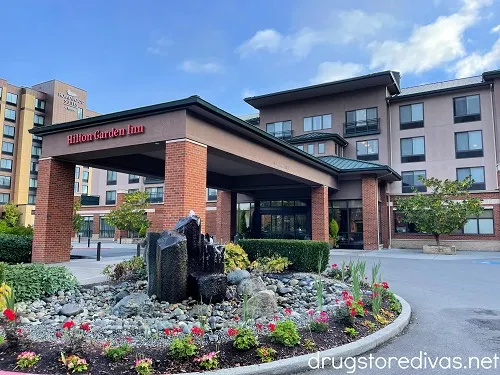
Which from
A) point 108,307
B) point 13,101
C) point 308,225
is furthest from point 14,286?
point 13,101

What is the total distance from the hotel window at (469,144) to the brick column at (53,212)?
2842 centimetres

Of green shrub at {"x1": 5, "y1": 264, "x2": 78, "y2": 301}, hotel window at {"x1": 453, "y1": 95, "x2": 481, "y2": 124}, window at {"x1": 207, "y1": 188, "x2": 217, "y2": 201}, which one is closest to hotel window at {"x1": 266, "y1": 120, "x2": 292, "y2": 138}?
window at {"x1": 207, "y1": 188, "x2": 217, "y2": 201}

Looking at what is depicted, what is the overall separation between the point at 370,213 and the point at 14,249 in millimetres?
21263

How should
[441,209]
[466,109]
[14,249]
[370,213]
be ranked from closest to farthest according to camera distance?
[14,249] → [441,209] → [370,213] → [466,109]

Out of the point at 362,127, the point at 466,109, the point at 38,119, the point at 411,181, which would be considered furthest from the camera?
the point at 38,119

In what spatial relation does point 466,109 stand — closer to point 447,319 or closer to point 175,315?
point 447,319

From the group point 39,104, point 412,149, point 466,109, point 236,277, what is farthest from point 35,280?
point 39,104

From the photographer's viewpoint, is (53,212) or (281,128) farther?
(281,128)

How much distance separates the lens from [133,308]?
6562mm

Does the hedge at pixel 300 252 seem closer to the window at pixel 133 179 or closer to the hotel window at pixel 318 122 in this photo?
the hotel window at pixel 318 122

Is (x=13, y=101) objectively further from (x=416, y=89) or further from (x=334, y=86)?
(x=416, y=89)

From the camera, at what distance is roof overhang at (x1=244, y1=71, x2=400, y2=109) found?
98.9ft

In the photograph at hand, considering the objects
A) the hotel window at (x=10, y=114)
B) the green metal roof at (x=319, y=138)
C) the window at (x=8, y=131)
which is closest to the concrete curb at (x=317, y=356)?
the green metal roof at (x=319, y=138)

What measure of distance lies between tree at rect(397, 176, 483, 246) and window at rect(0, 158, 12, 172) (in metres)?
61.0
